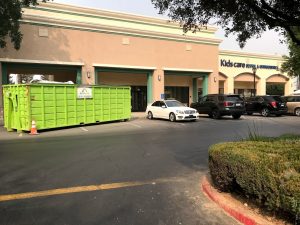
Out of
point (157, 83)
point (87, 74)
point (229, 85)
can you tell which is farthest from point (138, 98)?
point (229, 85)

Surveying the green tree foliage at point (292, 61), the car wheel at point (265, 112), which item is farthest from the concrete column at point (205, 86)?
the green tree foliage at point (292, 61)

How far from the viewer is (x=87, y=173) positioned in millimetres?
7691

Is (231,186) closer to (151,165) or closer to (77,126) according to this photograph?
(151,165)

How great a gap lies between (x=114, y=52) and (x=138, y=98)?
27.0ft

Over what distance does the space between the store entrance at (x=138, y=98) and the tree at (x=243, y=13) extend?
24163 millimetres

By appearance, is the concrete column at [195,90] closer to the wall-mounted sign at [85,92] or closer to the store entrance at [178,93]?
the store entrance at [178,93]

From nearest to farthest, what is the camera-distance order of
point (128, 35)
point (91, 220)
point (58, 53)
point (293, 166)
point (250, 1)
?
point (293, 166) → point (91, 220) → point (250, 1) → point (58, 53) → point (128, 35)

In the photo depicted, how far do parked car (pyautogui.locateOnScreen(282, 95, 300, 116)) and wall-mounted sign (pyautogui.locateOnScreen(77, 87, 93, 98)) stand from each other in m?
16.6

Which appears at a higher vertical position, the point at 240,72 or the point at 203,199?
the point at 240,72

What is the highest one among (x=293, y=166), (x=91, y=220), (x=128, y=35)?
(x=128, y=35)

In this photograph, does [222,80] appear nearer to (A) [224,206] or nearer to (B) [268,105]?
(B) [268,105]

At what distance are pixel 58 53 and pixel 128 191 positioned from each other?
782 inches

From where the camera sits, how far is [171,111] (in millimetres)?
21719

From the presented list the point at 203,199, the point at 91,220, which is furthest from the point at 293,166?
the point at 91,220
